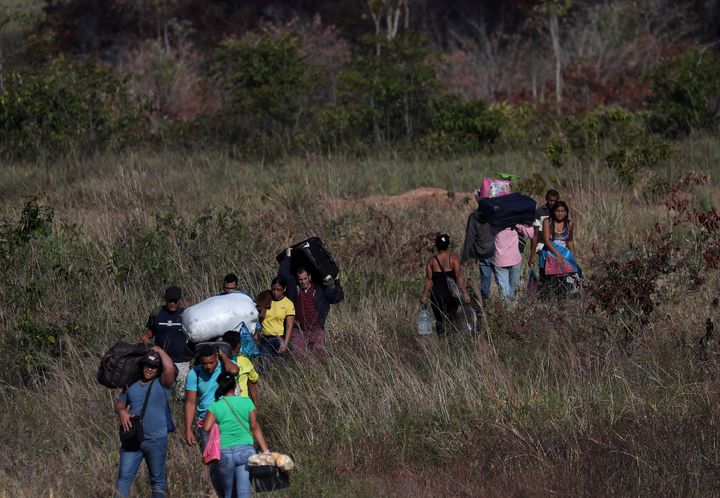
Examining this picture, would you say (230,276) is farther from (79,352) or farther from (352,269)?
(352,269)

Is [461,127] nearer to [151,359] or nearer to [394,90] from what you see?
[394,90]

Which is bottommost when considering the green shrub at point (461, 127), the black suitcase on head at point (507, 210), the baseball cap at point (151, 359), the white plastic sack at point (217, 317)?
the green shrub at point (461, 127)

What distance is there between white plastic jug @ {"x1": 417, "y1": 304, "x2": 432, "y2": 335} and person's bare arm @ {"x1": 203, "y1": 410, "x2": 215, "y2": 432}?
4254 millimetres

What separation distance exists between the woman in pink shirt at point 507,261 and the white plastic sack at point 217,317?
402 cm

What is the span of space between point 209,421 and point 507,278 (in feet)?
19.3

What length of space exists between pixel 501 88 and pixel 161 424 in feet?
91.4

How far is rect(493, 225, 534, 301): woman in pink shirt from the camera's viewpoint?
42.8 ft

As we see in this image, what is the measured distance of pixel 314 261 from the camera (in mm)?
11250

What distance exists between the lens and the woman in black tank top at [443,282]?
1202cm

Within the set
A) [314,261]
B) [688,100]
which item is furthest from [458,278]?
[688,100]

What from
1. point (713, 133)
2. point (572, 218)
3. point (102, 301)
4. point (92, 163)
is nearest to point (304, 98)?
point (92, 163)

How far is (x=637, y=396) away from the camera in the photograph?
1002cm

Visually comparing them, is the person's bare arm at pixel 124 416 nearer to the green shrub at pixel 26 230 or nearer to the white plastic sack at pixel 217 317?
the white plastic sack at pixel 217 317

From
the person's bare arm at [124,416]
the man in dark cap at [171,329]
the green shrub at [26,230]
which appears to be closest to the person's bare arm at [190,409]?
the person's bare arm at [124,416]
